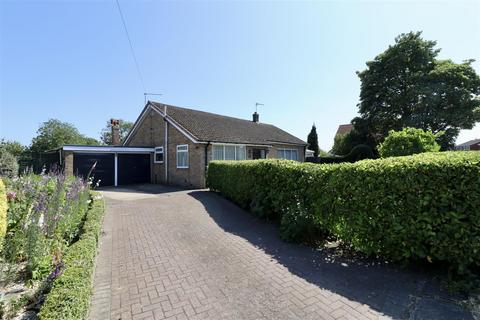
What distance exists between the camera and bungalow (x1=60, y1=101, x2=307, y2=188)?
14789 millimetres

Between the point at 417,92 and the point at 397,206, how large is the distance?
21668 millimetres

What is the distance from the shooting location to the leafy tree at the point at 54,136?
4056 centimetres

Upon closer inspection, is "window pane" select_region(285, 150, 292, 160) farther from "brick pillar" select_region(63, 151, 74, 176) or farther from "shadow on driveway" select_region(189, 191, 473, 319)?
"shadow on driveway" select_region(189, 191, 473, 319)

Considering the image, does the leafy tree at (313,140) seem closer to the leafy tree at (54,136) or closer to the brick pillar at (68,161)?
the brick pillar at (68,161)

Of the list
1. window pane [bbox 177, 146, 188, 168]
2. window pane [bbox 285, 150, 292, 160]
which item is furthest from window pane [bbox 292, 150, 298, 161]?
window pane [bbox 177, 146, 188, 168]

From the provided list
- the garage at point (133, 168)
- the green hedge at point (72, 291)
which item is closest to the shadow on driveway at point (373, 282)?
the green hedge at point (72, 291)

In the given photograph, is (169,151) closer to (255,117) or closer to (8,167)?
(8,167)

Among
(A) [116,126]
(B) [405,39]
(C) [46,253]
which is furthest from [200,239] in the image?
(B) [405,39]

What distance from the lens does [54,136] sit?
41.4 meters

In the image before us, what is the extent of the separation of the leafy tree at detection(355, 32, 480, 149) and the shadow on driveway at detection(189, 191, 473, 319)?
2105 cm

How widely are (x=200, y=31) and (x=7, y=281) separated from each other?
34.3 ft

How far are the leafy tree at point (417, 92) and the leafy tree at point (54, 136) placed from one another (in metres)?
45.9

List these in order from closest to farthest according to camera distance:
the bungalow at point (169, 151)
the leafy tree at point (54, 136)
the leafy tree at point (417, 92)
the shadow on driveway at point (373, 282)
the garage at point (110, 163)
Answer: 1. the shadow on driveway at point (373, 282)
2. the bungalow at point (169, 151)
3. the garage at point (110, 163)
4. the leafy tree at point (417, 92)
5. the leafy tree at point (54, 136)

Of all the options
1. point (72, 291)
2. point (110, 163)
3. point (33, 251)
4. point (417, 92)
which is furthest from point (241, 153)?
point (417, 92)
